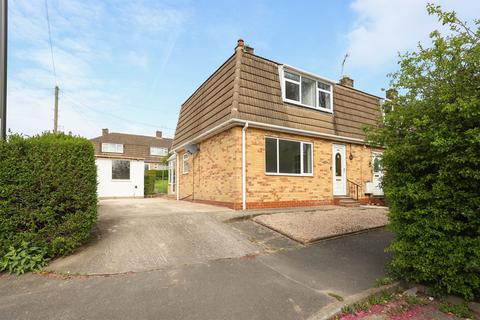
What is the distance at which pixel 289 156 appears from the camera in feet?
37.3

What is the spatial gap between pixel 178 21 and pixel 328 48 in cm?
599

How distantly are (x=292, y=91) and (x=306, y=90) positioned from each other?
913 millimetres

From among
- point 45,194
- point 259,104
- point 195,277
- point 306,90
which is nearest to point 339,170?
point 306,90

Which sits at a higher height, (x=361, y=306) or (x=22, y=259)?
(x=22, y=259)

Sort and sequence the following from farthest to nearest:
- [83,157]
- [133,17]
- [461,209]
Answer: [133,17], [83,157], [461,209]

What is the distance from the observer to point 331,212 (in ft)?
32.0

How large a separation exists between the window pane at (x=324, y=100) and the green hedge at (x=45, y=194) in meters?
10.1

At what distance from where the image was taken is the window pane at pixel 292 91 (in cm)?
1185

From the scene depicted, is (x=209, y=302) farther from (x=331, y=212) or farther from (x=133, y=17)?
(x=133, y=17)

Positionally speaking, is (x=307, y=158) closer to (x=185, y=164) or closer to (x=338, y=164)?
(x=338, y=164)

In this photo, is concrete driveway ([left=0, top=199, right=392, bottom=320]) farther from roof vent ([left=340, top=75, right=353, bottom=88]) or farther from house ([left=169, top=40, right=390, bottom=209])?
roof vent ([left=340, top=75, right=353, bottom=88])

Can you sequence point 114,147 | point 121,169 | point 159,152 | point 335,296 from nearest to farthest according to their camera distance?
point 335,296 < point 121,169 < point 114,147 < point 159,152

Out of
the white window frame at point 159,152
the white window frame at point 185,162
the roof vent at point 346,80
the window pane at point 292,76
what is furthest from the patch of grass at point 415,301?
the white window frame at point 159,152

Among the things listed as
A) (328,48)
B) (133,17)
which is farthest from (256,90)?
(133,17)
